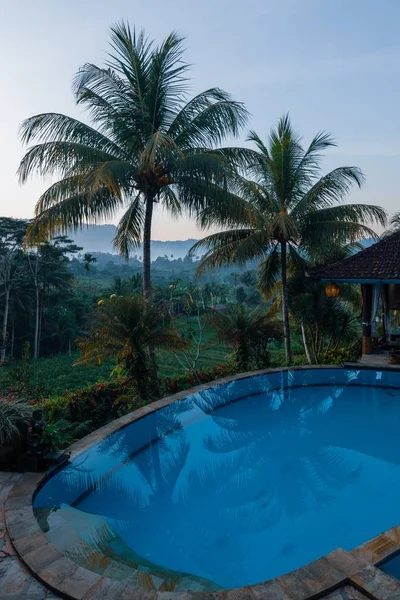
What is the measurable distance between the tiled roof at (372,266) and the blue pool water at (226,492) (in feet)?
10.6

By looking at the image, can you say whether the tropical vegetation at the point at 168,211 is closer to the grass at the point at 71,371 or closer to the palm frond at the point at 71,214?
the palm frond at the point at 71,214

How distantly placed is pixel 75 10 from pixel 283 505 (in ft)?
32.7

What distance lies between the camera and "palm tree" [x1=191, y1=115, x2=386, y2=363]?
36.4 feet

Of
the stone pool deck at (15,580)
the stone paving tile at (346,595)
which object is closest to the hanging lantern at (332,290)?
the stone paving tile at (346,595)

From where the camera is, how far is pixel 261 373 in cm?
951

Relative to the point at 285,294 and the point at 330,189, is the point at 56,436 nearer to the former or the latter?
the point at 285,294

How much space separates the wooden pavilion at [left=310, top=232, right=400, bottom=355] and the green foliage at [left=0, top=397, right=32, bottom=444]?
26.0ft

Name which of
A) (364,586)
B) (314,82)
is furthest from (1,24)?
(364,586)

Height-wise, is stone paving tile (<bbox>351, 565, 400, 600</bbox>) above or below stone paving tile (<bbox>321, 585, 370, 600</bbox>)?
above

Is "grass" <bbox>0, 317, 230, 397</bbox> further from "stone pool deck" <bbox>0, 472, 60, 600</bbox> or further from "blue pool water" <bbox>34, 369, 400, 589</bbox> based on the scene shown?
"stone pool deck" <bbox>0, 472, 60, 600</bbox>

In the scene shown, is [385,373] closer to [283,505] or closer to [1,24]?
[283,505]

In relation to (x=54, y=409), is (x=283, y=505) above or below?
below

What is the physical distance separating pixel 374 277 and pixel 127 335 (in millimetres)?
6100

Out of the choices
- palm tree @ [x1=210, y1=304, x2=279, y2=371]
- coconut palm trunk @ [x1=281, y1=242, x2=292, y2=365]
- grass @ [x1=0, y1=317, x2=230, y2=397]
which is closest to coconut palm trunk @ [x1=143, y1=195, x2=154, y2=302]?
palm tree @ [x1=210, y1=304, x2=279, y2=371]
